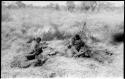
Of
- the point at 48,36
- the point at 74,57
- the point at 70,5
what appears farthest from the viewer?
the point at 70,5

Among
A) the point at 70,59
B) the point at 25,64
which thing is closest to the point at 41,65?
the point at 25,64

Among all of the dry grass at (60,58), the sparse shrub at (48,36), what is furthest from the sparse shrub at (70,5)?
the sparse shrub at (48,36)

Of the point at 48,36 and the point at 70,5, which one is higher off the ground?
the point at 48,36

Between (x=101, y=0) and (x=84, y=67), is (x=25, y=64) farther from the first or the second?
(x=101, y=0)

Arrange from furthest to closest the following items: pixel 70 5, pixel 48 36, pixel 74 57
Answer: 1. pixel 70 5
2. pixel 48 36
3. pixel 74 57

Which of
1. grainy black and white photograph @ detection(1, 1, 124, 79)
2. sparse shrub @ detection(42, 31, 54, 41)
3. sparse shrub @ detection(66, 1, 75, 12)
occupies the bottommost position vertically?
sparse shrub @ detection(66, 1, 75, 12)

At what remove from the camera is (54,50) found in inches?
297

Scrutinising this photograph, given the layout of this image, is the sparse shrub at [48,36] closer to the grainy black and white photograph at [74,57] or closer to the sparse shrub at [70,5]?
the grainy black and white photograph at [74,57]

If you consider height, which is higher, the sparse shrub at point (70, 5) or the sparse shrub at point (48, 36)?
the sparse shrub at point (48, 36)

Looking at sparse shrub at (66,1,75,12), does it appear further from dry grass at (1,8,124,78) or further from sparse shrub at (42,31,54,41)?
sparse shrub at (42,31,54,41)

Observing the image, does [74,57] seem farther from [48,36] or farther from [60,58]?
[48,36]

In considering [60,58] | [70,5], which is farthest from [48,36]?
[70,5]

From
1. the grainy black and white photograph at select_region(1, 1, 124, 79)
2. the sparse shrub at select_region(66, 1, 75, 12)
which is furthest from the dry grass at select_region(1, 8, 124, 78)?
the sparse shrub at select_region(66, 1, 75, 12)

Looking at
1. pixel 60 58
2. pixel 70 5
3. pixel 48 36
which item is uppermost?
pixel 60 58
